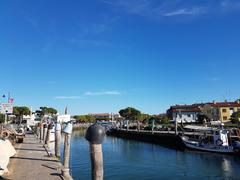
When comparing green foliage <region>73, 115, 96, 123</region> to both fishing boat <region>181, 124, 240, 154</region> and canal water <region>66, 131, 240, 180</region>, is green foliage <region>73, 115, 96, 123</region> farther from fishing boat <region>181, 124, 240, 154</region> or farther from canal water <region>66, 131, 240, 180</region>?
canal water <region>66, 131, 240, 180</region>

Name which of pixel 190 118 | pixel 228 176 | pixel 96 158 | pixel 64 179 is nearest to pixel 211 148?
pixel 228 176

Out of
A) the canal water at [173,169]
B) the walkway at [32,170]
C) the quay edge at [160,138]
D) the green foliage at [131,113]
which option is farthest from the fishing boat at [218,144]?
the green foliage at [131,113]

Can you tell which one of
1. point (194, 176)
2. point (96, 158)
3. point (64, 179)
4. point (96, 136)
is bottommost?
point (194, 176)

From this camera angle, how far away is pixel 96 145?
7.36m

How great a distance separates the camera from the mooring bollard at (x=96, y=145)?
7.30 m

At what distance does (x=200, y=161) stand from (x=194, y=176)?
8.62 m

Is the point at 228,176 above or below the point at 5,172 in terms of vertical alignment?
below

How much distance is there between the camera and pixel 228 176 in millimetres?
24047

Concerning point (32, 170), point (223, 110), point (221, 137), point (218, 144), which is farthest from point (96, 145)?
point (223, 110)

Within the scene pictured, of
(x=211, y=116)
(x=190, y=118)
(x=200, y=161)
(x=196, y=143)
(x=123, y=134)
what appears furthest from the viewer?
(x=190, y=118)

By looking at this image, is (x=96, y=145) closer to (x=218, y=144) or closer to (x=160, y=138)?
(x=218, y=144)

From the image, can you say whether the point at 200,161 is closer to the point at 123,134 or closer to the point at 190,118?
the point at 123,134

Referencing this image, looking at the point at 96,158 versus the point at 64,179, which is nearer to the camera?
the point at 96,158

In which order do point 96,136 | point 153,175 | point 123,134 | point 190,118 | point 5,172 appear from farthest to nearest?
point 190,118 < point 123,134 < point 153,175 < point 5,172 < point 96,136
